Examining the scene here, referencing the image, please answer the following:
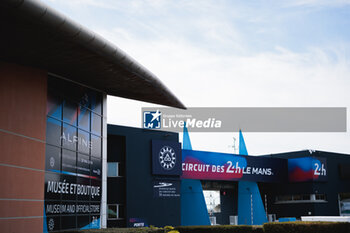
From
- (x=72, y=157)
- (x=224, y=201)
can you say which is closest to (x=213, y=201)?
(x=224, y=201)

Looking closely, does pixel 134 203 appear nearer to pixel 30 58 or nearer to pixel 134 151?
pixel 134 151

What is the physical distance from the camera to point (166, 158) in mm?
28406

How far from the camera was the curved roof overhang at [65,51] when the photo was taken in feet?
36.0

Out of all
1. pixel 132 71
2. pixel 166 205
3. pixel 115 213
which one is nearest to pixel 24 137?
pixel 132 71

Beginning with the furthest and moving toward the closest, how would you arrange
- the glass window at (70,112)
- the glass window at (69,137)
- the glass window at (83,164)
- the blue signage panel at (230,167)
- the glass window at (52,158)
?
1. the blue signage panel at (230,167)
2. the glass window at (83,164)
3. the glass window at (70,112)
4. the glass window at (69,137)
5. the glass window at (52,158)

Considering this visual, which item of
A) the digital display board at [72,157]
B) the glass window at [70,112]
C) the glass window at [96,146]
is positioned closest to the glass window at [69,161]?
the digital display board at [72,157]

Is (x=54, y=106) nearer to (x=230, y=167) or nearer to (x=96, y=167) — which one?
(x=96, y=167)

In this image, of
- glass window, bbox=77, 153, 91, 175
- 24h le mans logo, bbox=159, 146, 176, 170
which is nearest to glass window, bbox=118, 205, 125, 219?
24h le mans logo, bbox=159, 146, 176, 170

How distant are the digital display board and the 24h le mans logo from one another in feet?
26.9

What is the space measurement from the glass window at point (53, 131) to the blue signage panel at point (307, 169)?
27334 mm

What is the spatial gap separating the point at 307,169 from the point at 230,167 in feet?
26.2

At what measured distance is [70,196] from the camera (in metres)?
17.3

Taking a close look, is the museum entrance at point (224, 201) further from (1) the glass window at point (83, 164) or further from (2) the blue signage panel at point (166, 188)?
(1) the glass window at point (83, 164)

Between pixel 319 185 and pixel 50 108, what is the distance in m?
29.7
